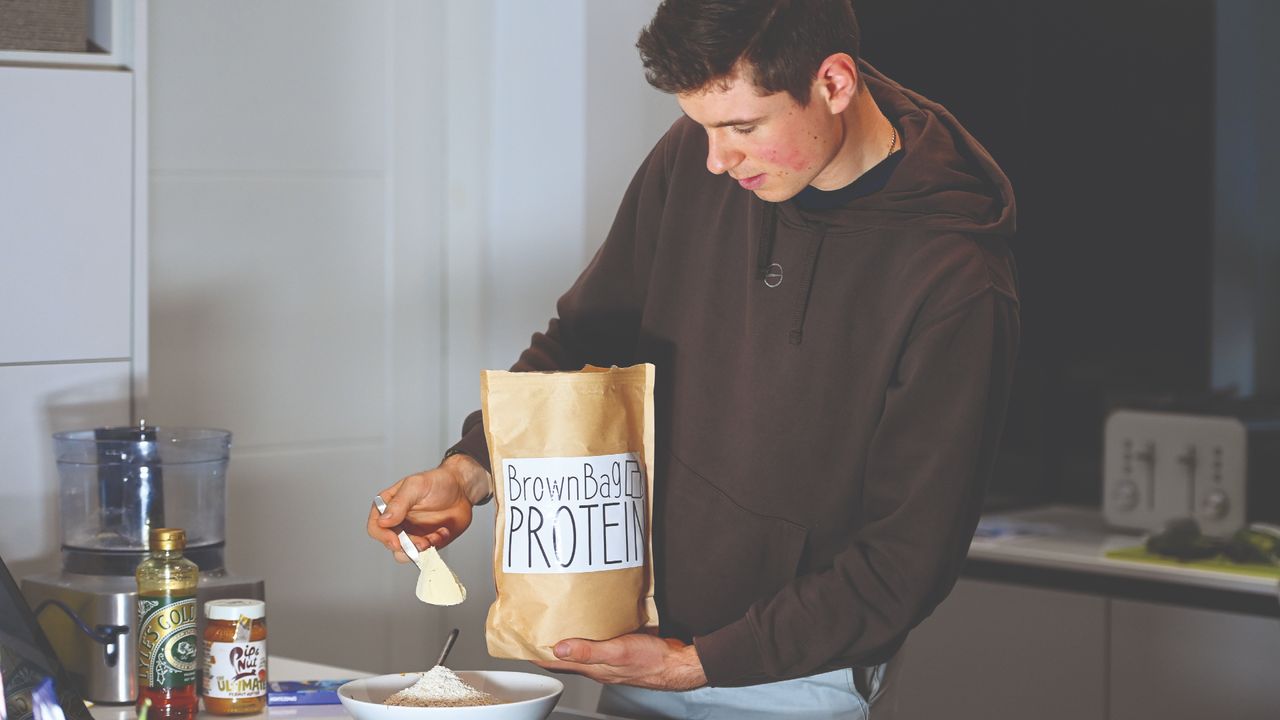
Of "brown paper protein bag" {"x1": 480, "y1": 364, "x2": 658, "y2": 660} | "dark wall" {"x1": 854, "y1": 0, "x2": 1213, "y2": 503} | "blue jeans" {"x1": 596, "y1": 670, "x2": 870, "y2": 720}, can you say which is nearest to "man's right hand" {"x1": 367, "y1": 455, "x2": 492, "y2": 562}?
"brown paper protein bag" {"x1": 480, "y1": 364, "x2": 658, "y2": 660}

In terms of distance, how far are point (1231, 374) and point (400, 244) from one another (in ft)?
6.27

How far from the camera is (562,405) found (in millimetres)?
1448

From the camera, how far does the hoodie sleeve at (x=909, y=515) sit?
4.68 ft

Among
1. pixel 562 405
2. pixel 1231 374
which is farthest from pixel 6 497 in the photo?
pixel 1231 374

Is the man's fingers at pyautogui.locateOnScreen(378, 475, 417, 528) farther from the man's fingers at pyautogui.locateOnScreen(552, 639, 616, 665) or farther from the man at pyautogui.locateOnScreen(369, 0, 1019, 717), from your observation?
the man's fingers at pyautogui.locateOnScreen(552, 639, 616, 665)

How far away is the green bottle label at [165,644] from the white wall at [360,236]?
111 centimetres

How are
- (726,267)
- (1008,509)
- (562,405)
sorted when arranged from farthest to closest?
(1008,509)
(726,267)
(562,405)

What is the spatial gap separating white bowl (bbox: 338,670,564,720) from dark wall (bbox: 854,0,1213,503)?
7.85ft

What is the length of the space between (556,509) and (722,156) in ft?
1.26

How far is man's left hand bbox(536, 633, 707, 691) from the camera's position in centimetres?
145

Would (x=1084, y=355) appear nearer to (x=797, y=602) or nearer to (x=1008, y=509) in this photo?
(x=1008, y=509)

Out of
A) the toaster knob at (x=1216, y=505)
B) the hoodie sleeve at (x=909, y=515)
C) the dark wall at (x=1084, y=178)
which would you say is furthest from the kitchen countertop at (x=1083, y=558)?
the hoodie sleeve at (x=909, y=515)

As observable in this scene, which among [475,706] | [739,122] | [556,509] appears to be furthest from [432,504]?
[739,122]

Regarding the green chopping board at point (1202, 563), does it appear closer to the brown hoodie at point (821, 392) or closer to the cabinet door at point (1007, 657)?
the cabinet door at point (1007, 657)
